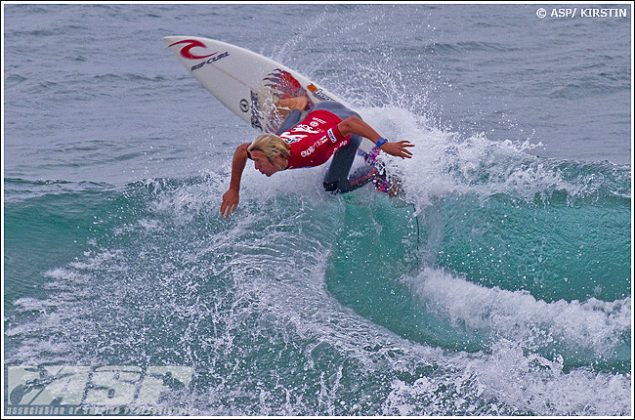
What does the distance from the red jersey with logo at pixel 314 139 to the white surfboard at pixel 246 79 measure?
126 centimetres

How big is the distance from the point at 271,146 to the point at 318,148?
0.57 m

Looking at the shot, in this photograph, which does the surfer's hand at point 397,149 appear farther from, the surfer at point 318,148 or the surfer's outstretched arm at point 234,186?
the surfer's outstretched arm at point 234,186

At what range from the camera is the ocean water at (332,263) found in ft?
21.5

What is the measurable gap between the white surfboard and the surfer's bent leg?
2.72 feet

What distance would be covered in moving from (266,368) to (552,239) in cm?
326

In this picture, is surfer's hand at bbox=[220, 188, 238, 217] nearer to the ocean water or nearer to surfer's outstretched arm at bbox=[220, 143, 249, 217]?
surfer's outstretched arm at bbox=[220, 143, 249, 217]

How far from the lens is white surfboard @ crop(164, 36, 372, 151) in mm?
9266

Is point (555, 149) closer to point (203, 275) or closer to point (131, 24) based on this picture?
point (203, 275)

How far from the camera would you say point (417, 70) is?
47.9 feet

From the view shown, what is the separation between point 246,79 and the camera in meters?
9.55
